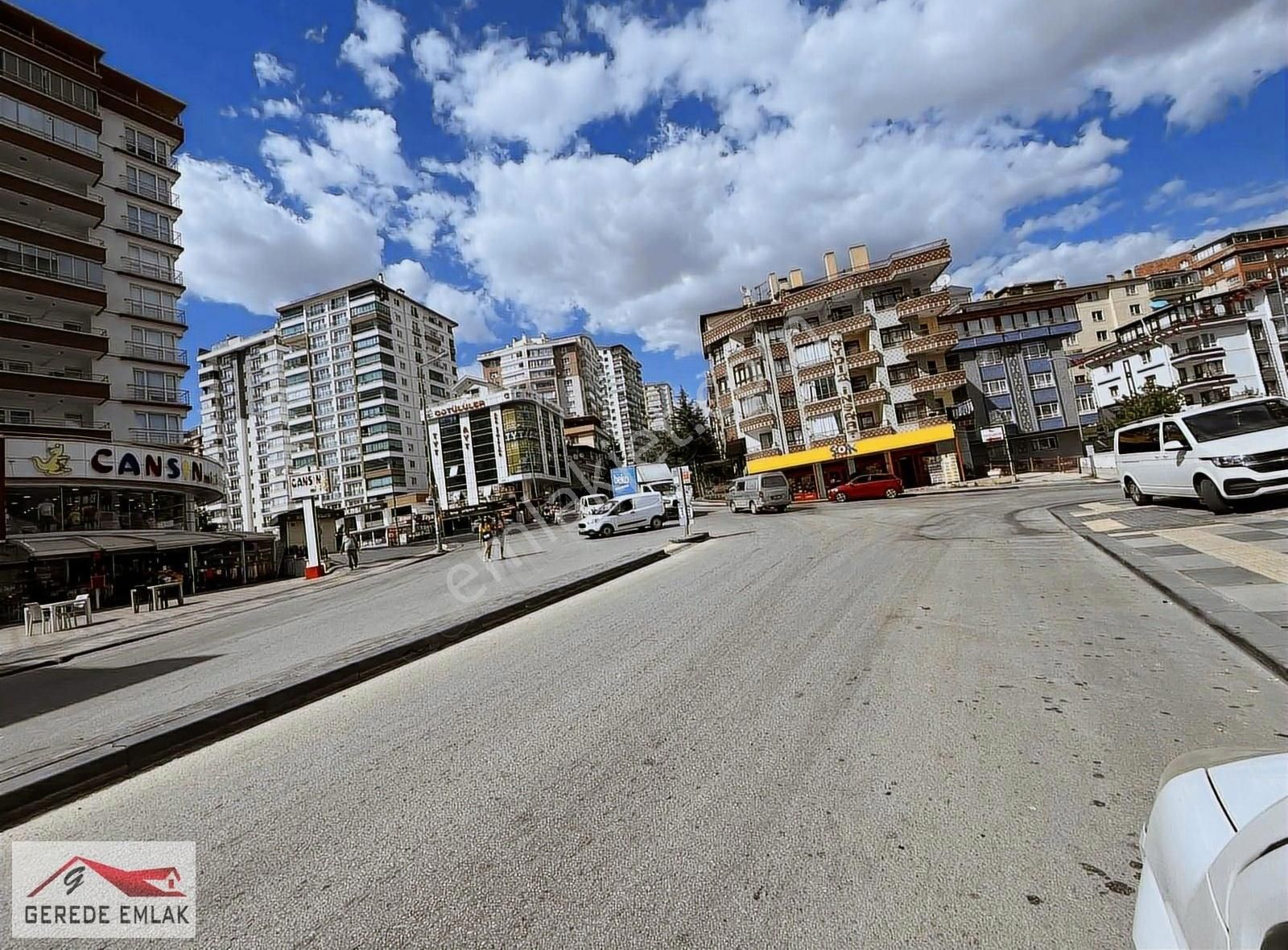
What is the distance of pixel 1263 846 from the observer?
1274 millimetres

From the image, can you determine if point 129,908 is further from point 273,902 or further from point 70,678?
point 70,678

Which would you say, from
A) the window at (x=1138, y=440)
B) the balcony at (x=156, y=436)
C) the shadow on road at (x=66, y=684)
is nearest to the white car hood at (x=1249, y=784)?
the shadow on road at (x=66, y=684)

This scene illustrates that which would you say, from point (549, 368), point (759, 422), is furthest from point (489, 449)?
point (759, 422)

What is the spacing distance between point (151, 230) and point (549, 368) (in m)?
90.5

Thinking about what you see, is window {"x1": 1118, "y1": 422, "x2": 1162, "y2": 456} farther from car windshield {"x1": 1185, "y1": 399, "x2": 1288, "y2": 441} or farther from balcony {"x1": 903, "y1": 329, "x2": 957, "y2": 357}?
balcony {"x1": 903, "y1": 329, "x2": 957, "y2": 357}

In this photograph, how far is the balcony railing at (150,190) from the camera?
3531cm

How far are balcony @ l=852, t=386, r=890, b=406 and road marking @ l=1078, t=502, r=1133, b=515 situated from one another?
28121 millimetres

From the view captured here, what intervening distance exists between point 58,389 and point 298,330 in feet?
228

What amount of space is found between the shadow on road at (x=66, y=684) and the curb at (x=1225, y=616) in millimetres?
12106

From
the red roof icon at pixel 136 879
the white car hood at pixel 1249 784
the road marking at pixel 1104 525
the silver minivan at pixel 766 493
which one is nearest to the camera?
the white car hood at pixel 1249 784

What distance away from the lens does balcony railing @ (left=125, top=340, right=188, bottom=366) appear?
33.0 meters

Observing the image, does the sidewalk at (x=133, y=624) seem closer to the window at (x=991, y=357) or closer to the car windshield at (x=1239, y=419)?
the car windshield at (x=1239, y=419)

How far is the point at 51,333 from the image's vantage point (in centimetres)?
2862

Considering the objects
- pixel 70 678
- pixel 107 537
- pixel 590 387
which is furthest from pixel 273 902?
pixel 590 387
